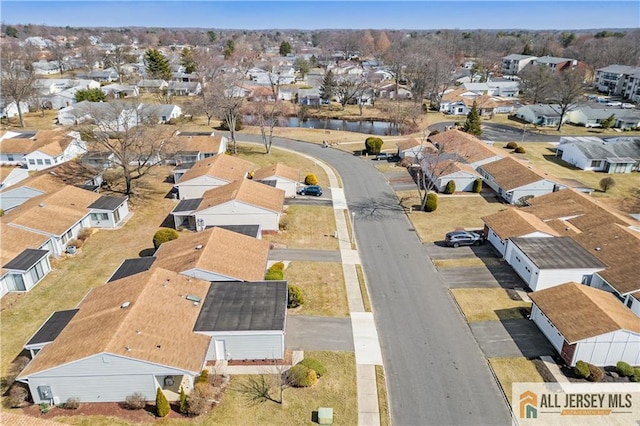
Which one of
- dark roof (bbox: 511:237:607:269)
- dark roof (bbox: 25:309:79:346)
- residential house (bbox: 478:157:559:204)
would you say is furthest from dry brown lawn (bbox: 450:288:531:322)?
dark roof (bbox: 25:309:79:346)

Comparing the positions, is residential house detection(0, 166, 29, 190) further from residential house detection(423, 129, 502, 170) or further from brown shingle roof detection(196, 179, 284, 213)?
residential house detection(423, 129, 502, 170)

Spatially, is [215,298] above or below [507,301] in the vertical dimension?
above

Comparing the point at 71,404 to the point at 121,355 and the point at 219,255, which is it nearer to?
the point at 121,355

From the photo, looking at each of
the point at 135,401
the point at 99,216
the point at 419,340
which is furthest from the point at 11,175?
the point at 419,340

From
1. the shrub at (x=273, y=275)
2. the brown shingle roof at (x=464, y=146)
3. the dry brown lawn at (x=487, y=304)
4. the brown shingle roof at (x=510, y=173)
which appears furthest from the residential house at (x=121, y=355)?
the brown shingle roof at (x=464, y=146)

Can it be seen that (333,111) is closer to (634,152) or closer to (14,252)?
(634,152)

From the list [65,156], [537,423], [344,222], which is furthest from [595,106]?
[65,156]

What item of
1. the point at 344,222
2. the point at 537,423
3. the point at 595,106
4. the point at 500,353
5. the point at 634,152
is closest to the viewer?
the point at 537,423
